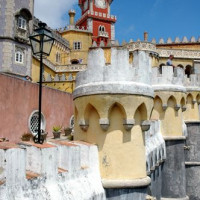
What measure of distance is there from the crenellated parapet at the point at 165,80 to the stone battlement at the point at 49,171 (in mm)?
5061

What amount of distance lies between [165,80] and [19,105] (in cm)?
638

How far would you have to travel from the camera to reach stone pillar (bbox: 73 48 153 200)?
17.9 feet

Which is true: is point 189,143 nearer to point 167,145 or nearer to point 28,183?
point 167,145

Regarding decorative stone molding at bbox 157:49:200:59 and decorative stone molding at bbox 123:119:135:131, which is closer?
decorative stone molding at bbox 123:119:135:131

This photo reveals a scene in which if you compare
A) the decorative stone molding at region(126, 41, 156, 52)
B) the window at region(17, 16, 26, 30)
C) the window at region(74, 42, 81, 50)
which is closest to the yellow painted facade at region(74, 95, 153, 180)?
the window at region(17, 16, 26, 30)

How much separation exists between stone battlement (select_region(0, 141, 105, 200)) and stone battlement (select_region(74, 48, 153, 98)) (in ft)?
3.60

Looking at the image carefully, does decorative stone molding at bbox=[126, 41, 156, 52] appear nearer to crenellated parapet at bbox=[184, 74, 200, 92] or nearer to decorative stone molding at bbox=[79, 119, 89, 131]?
crenellated parapet at bbox=[184, 74, 200, 92]

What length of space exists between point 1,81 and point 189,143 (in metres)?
8.42

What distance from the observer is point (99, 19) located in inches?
1991

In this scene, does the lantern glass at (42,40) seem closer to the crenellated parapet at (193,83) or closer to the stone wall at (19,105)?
the stone wall at (19,105)

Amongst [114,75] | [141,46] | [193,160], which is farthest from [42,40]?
[141,46]

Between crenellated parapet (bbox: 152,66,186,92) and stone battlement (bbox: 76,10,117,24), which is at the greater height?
stone battlement (bbox: 76,10,117,24)

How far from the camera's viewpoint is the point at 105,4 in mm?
52719

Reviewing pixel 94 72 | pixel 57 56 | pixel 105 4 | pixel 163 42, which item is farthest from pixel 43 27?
pixel 105 4
